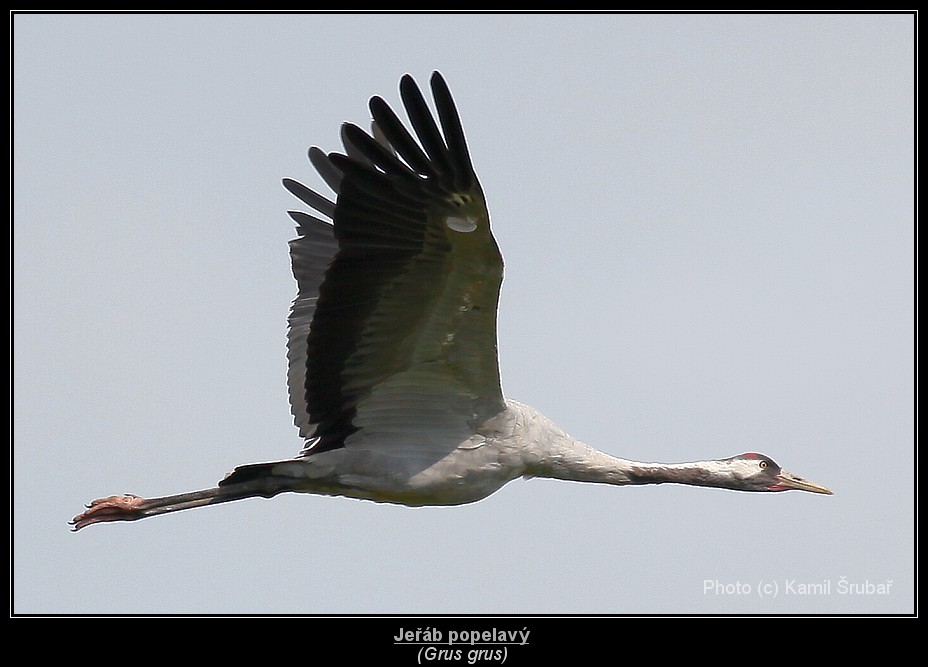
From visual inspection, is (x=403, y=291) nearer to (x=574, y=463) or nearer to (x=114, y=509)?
(x=574, y=463)

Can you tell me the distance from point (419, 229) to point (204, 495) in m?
2.40

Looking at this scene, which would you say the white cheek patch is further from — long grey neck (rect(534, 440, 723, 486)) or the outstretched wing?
long grey neck (rect(534, 440, 723, 486))

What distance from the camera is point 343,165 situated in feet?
27.0

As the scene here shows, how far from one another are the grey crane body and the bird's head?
1cm

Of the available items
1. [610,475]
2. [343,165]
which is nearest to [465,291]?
[343,165]

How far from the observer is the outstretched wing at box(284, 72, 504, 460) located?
26.8 feet

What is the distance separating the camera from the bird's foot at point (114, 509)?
9.43 metres

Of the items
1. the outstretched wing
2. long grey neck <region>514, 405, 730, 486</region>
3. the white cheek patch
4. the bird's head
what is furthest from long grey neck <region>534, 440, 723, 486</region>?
the white cheek patch

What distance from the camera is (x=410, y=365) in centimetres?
927

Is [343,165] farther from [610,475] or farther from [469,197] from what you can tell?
[610,475]

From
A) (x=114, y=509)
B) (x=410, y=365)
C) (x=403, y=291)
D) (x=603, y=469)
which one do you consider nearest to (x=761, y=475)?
(x=603, y=469)

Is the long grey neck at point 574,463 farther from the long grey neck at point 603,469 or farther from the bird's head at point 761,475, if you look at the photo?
the bird's head at point 761,475
